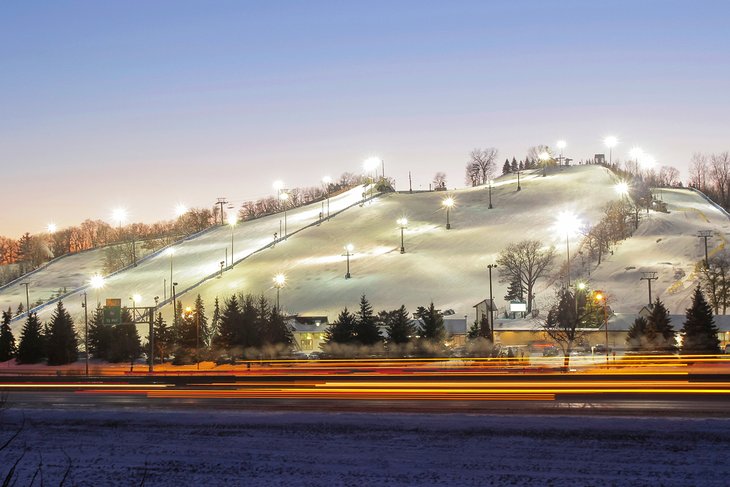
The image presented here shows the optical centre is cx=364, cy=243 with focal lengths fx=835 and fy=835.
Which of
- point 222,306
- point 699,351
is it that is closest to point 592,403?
point 699,351

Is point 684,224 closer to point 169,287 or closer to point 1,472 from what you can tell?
point 169,287

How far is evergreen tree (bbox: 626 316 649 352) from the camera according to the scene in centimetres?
6892

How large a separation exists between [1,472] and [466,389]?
20234 millimetres

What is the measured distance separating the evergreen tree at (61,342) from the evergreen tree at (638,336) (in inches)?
2127

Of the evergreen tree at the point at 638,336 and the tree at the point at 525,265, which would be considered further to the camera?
the tree at the point at 525,265

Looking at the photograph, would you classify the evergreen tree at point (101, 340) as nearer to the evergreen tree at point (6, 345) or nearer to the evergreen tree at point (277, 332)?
the evergreen tree at point (6, 345)

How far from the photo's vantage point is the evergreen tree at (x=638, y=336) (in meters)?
68.9

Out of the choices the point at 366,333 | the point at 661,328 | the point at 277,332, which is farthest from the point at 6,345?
the point at 661,328

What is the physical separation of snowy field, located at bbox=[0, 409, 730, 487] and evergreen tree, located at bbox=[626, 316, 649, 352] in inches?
1697

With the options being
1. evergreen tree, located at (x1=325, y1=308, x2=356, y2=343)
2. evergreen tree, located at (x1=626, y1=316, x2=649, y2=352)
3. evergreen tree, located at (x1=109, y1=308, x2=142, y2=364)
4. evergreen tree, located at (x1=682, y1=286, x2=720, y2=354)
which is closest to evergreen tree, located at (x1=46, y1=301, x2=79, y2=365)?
evergreen tree, located at (x1=109, y1=308, x2=142, y2=364)

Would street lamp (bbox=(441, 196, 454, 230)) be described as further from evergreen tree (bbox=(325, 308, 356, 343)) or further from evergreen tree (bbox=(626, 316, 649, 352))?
evergreen tree (bbox=(325, 308, 356, 343))

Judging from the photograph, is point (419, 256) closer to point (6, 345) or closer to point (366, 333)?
point (366, 333)

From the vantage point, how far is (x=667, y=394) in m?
33.7

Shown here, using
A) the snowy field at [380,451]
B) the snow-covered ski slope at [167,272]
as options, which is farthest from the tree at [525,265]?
the snowy field at [380,451]
